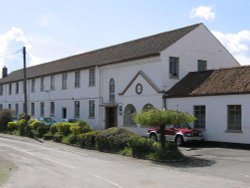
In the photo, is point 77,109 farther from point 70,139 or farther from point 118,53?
point 70,139

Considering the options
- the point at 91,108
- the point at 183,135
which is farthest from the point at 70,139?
the point at 91,108

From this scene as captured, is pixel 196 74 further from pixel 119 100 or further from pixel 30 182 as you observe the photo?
pixel 30 182

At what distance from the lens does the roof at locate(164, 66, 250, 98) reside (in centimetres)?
2840

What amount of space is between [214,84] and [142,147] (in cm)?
943

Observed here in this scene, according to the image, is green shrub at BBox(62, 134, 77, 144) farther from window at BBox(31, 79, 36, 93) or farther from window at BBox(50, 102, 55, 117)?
window at BBox(31, 79, 36, 93)

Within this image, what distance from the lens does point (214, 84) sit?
100 ft

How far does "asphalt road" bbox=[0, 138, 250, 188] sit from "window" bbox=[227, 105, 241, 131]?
6182 millimetres

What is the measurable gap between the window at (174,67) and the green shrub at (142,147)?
12.4 m

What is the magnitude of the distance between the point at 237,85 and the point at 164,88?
7.39 m

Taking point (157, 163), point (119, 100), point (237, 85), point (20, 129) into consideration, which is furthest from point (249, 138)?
point (20, 129)

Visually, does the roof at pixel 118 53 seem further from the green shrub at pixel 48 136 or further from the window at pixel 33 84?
the green shrub at pixel 48 136

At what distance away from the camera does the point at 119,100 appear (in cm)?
3922

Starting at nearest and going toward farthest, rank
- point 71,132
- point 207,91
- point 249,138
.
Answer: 1. point 249,138
2. point 207,91
3. point 71,132

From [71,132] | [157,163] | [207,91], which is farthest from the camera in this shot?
[71,132]
